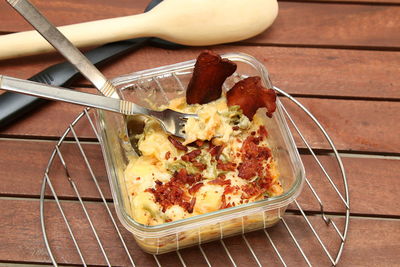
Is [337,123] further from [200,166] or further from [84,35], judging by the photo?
[84,35]

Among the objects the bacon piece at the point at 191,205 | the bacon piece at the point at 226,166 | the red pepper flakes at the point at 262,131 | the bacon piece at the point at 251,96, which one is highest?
the bacon piece at the point at 251,96

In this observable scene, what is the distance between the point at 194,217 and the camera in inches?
44.8

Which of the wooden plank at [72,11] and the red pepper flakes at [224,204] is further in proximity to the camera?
the wooden plank at [72,11]

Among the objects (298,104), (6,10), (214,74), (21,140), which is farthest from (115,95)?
(6,10)

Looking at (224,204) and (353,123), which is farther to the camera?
(353,123)

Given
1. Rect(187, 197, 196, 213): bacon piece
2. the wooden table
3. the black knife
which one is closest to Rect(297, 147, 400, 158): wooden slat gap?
the wooden table

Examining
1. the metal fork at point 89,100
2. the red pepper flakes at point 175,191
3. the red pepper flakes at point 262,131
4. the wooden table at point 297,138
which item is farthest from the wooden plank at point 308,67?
the red pepper flakes at point 175,191

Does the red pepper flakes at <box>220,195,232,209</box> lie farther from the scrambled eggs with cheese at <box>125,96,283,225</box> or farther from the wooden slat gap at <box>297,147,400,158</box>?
the wooden slat gap at <box>297,147,400,158</box>

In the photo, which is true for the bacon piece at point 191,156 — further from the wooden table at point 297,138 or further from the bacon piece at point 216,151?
the wooden table at point 297,138

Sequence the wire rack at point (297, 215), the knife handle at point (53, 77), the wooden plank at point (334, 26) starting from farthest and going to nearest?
the wooden plank at point (334, 26) < the knife handle at point (53, 77) < the wire rack at point (297, 215)

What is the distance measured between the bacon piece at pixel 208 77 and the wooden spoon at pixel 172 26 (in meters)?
0.31

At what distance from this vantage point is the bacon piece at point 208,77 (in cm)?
128

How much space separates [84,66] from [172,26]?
41cm

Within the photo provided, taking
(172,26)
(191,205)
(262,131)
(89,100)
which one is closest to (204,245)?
(191,205)
